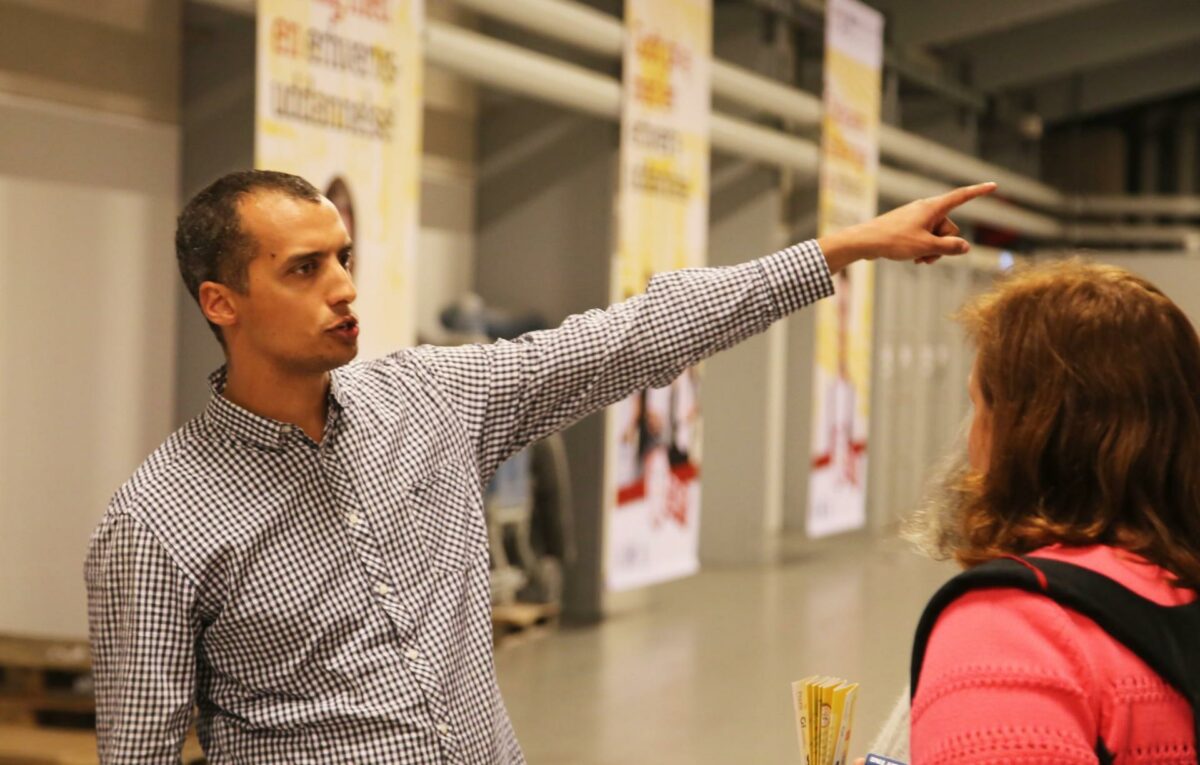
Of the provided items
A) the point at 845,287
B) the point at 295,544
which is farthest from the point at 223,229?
the point at 845,287

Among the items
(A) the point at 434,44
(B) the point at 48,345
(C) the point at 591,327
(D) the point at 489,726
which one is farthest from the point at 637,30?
(D) the point at 489,726

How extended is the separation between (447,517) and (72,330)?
3.64m

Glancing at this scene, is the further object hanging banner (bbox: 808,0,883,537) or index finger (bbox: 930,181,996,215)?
hanging banner (bbox: 808,0,883,537)

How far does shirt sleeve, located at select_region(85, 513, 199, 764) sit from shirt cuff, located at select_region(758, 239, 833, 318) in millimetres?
981

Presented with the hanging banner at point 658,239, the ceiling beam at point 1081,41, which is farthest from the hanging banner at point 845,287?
the ceiling beam at point 1081,41

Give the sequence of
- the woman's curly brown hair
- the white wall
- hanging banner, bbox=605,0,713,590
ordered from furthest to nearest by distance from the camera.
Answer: hanging banner, bbox=605,0,713,590 → the white wall → the woman's curly brown hair

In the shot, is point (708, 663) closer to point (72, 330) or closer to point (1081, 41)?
point (72, 330)

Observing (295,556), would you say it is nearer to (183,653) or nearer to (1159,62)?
(183,653)

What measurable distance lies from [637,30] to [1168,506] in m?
5.41

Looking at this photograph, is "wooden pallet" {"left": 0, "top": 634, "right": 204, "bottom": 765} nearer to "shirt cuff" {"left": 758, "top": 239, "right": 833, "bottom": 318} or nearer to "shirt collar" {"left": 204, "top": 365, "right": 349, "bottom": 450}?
"shirt collar" {"left": 204, "top": 365, "right": 349, "bottom": 450}

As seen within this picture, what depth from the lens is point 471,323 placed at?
704 centimetres

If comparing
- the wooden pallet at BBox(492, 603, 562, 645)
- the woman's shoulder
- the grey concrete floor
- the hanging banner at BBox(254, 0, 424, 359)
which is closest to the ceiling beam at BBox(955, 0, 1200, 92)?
the grey concrete floor

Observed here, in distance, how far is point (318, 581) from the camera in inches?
73.9

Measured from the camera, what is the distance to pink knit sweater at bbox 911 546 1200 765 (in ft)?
3.82
